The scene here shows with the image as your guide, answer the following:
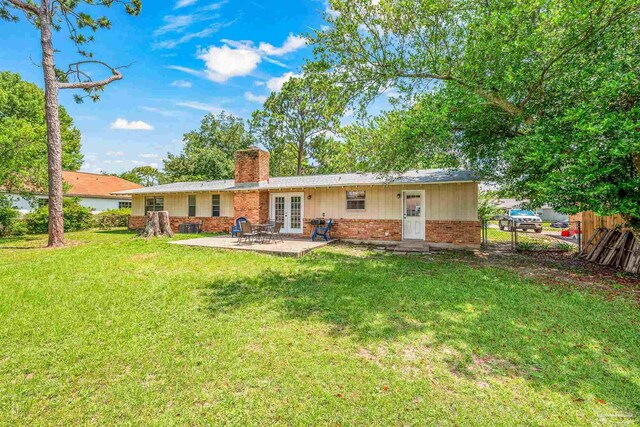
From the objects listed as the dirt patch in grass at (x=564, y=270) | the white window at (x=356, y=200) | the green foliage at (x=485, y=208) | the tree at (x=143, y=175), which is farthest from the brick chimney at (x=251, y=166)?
the tree at (x=143, y=175)

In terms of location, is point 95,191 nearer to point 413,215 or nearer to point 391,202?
point 391,202

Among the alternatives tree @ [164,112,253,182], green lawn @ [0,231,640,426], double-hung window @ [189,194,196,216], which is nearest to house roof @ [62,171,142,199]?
tree @ [164,112,253,182]

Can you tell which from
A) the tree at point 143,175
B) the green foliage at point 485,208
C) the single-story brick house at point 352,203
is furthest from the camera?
the tree at point 143,175

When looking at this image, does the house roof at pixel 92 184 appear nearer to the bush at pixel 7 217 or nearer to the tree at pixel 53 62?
the bush at pixel 7 217

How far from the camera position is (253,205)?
14.2 m

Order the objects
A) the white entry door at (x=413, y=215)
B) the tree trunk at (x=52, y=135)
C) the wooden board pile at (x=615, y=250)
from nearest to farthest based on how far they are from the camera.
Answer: the wooden board pile at (x=615, y=250), the tree trunk at (x=52, y=135), the white entry door at (x=413, y=215)

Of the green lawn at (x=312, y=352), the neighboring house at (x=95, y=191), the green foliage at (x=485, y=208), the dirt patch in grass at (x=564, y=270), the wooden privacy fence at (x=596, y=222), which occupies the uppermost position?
the neighboring house at (x=95, y=191)

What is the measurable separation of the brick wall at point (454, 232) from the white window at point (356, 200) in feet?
9.23

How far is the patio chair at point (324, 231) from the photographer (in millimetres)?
12672

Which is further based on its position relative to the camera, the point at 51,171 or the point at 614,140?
the point at 51,171

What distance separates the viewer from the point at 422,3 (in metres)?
7.60

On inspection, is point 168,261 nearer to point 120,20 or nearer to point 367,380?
point 367,380

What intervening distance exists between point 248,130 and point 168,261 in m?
26.8

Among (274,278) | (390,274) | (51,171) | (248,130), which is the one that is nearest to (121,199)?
(248,130)
